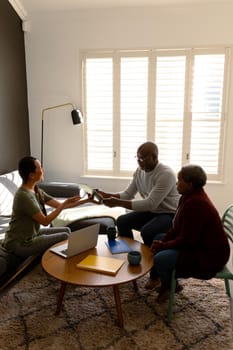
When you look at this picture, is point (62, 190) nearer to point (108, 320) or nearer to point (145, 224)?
point (145, 224)

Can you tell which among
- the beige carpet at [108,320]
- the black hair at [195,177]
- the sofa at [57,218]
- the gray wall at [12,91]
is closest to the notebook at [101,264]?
the beige carpet at [108,320]

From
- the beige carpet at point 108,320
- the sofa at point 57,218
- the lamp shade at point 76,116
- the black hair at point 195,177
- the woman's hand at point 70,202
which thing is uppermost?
the lamp shade at point 76,116

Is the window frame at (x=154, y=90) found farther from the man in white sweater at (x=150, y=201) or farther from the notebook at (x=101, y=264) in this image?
the notebook at (x=101, y=264)

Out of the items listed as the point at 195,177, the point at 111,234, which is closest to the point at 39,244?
the point at 111,234

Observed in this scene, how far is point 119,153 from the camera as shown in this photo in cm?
416

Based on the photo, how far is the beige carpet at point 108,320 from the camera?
1.81 meters

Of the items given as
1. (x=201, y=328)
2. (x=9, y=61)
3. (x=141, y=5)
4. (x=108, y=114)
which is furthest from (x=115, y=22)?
(x=201, y=328)

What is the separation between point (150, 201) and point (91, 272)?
866 millimetres

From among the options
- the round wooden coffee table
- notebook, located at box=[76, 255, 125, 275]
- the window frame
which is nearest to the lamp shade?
the window frame

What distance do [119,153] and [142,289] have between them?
2158 millimetres

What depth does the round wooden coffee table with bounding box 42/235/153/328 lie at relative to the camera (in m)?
1.79

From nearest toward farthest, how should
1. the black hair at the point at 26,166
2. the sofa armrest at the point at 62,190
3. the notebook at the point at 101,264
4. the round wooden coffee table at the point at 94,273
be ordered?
the round wooden coffee table at the point at 94,273
the notebook at the point at 101,264
the black hair at the point at 26,166
the sofa armrest at the point at 62,190

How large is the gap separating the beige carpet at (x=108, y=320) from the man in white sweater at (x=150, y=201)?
Answer: 477 mm

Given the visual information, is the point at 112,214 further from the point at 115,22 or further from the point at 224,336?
the point at 115,22
